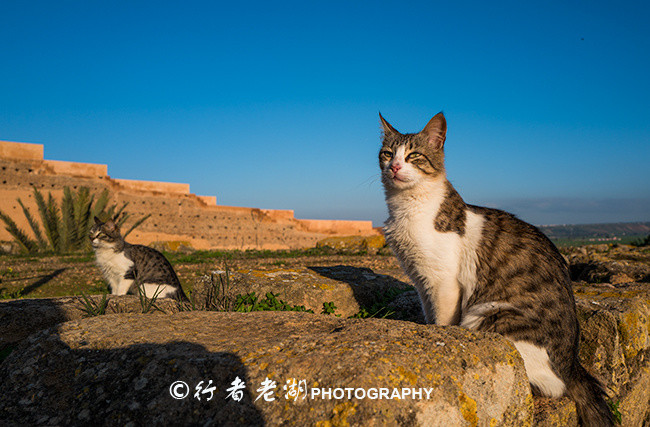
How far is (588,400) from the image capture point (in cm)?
244

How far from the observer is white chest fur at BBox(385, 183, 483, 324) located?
2.82 m

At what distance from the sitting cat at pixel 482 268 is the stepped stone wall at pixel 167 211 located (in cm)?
1957

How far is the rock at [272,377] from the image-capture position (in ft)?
4.96

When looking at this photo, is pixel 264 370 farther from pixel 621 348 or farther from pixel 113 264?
pixel 113 264

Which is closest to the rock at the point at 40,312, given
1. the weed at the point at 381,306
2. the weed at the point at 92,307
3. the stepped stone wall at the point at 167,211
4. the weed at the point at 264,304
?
the weed at the point at 92,307

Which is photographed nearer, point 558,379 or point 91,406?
point 91,406

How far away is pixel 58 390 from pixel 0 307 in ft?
6.84

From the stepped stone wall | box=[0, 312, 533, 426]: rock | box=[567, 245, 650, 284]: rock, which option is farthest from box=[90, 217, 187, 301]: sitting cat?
the stepped stone wall

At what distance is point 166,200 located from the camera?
23.6 meters

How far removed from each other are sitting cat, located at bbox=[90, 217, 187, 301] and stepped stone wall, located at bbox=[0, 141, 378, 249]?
52.4 feet

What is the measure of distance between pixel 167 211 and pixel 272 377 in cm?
2393

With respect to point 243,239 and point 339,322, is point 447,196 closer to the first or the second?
point 339,322

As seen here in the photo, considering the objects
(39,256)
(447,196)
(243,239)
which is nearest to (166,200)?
(243,239)

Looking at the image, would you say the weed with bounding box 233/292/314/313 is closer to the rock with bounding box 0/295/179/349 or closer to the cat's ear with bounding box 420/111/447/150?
the rock with bounding box 0/295/179/349
